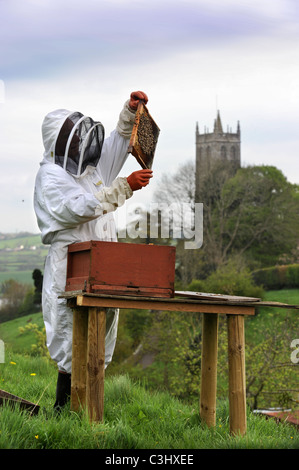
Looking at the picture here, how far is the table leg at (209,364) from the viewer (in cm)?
546

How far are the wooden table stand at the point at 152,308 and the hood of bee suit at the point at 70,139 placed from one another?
128cm

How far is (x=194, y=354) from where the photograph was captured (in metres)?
22.3

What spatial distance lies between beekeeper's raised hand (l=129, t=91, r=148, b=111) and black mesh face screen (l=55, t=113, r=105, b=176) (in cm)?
38

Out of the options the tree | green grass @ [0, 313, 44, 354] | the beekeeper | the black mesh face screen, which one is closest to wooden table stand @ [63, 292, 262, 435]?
the beekeeper

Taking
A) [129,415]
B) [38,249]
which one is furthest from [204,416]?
[38,249]

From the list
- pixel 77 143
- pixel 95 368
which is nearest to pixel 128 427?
pixel 95 368

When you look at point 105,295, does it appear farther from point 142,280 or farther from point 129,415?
point 129,415

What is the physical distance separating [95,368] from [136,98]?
257 centimetres

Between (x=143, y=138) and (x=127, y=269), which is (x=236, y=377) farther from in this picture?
(x=143, y=138)

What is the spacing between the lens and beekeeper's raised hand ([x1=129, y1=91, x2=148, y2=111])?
547cm

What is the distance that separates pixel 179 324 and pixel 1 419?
25.4 metres

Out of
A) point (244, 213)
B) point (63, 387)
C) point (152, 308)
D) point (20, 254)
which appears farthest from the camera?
point (244, 213)

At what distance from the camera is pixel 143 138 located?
514cm

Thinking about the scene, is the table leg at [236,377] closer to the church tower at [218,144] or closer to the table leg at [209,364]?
the table leg at [209,364]
